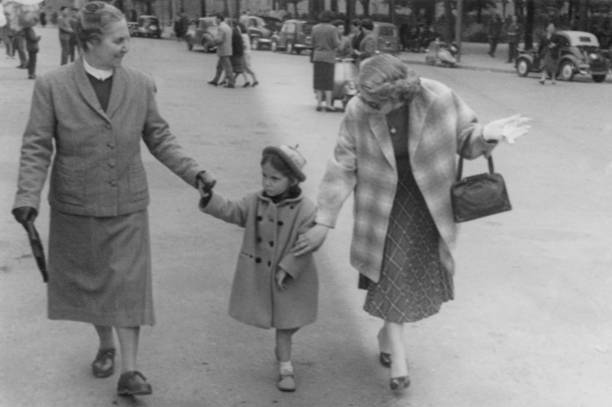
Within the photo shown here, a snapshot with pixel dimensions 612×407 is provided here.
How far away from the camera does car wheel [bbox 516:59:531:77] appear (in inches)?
1054

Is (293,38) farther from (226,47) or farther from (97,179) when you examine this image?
(97,179)

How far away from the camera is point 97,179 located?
3.94m

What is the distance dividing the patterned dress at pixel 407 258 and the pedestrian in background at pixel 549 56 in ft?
67.8

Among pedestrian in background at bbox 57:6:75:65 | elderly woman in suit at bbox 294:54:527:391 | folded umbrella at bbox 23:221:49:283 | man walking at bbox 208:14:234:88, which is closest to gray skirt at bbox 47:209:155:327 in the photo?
folded umbrella at bbox 23:221:49:283

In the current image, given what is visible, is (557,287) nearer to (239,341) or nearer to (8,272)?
(239,341)

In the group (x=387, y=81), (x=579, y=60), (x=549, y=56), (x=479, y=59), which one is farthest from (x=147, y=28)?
(x=387, y=81)

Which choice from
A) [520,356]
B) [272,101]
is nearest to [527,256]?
[520,356]

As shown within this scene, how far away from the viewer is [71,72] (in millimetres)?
3932

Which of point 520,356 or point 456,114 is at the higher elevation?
point 456,114

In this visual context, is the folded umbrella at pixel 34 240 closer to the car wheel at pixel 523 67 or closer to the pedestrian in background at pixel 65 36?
the pedestrian in background at pixel 65 36

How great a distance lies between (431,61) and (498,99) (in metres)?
14.1

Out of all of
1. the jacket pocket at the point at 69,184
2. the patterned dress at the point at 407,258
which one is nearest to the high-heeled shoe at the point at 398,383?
the patterned dress at the point at 407,258

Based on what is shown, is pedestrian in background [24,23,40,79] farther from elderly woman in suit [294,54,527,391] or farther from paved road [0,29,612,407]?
elderly woman in suit [294,54,527,391]

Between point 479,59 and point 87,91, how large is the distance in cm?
3261
